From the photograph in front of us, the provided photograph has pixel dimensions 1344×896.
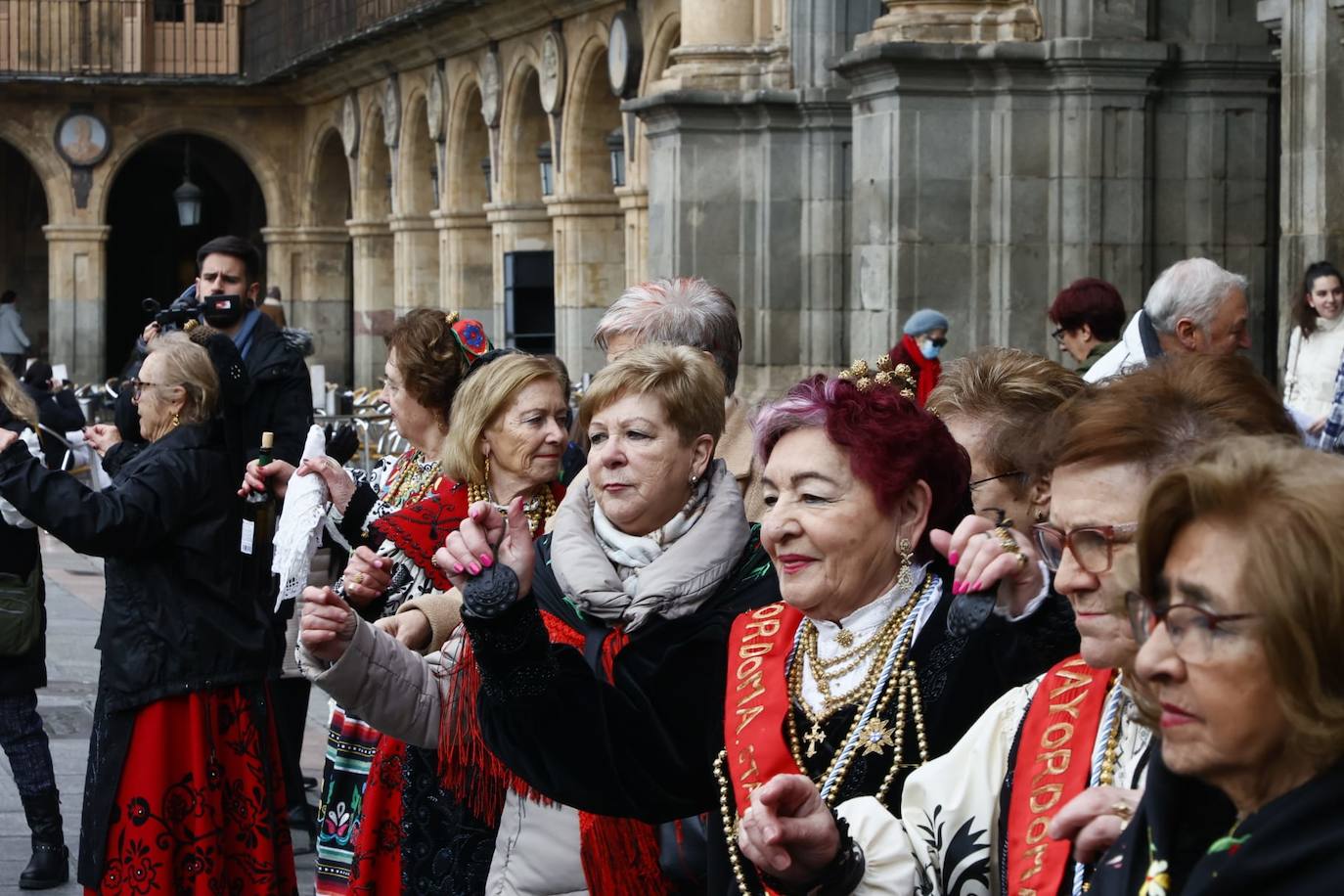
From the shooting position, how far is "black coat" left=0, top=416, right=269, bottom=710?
17.3 feet

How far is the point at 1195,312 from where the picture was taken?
5523 millimetres

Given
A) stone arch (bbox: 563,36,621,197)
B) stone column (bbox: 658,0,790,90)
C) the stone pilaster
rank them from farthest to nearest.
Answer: stone arch (bbox: 563,36,621,197), stone column (bbox: 658,0,790,90), the stone pilaster

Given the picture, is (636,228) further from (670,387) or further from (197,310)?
(670,387)

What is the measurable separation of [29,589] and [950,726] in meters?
4.04

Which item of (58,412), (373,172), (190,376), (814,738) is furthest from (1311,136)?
(373,172)

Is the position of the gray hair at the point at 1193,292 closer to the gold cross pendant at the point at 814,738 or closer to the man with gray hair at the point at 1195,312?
the man with gray hair at the point at 1195,312

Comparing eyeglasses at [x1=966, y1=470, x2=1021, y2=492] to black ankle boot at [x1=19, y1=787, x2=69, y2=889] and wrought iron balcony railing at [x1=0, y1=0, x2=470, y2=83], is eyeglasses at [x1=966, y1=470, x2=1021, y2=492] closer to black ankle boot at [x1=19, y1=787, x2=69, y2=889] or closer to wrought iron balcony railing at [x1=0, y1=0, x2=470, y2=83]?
black ankle boot at [x1=19, y1=787, x2=69, y2=889]

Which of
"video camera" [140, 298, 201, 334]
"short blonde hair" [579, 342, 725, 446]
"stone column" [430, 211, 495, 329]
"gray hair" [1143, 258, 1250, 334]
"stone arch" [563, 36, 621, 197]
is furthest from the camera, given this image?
"stone column" [430, 211, 495, 329]

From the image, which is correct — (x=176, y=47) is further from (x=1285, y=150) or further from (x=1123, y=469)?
(x=1123, y=469)

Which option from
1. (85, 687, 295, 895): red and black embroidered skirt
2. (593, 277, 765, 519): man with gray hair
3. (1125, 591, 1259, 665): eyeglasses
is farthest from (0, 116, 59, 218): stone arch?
(1125, 591, 1259, 665): eyeglasses

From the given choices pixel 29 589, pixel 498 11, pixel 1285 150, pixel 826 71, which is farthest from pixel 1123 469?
pixel 498 11

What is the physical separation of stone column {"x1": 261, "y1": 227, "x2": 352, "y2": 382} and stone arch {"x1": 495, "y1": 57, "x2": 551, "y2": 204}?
1024cm

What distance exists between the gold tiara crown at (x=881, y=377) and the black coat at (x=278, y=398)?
9.92 feet

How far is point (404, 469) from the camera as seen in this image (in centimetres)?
506
